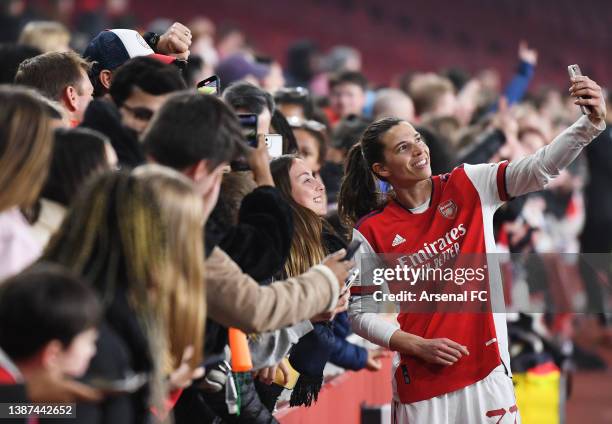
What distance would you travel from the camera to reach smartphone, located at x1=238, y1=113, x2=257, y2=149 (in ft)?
13.2

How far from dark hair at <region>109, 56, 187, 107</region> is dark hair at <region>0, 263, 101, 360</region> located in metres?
1.14

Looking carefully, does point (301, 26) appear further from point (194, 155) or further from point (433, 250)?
point (194, 155)

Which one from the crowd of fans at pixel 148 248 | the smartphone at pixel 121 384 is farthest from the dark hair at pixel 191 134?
the smartphone at pixel 121 384

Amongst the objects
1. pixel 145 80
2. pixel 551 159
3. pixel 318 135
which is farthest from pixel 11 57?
pixel 551 159

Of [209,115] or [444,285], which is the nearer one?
[209,115]

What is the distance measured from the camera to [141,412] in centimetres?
313

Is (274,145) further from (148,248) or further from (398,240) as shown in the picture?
(148,248)

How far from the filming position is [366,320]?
4906mm

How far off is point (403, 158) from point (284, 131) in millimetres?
1034

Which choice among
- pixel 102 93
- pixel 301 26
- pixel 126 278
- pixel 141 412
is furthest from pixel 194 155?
pixel 301 26

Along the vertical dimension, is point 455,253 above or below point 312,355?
above

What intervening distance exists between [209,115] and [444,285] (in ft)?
5.33

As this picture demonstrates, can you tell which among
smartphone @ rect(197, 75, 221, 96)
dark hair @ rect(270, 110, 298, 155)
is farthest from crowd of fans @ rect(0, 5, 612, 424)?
dark hair @ rect(270, 110, 298, 155)

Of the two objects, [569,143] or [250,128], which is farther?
[569,143]
